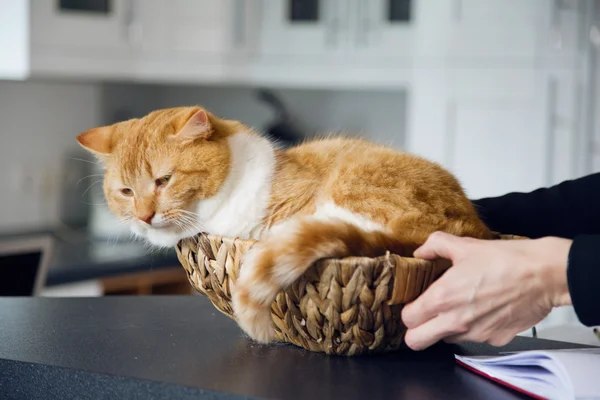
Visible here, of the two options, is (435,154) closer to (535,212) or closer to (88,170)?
(88,170)

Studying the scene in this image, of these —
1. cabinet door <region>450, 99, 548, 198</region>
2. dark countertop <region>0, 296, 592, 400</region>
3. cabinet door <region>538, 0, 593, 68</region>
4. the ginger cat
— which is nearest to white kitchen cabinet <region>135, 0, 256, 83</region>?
cabinet door <region>450, 99, 548, 198</region>

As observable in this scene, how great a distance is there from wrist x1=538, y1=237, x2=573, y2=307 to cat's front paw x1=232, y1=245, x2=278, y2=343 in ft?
0.93

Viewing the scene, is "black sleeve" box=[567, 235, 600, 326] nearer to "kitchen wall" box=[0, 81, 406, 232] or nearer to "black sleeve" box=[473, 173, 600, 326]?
"black sleeve" box=[473, 173, 600, 326]

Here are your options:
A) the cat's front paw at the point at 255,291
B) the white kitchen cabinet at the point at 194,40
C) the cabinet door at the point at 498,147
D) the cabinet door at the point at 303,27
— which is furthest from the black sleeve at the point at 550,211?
the white kitchen cabinet at the point at 194,40

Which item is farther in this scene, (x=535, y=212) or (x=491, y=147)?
(x=491, y=147)

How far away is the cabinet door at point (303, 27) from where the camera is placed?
346cm

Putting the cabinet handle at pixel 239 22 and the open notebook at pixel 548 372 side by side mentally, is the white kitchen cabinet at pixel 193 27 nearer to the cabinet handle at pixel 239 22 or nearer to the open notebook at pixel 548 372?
the cabinet handle at pixel 239 22

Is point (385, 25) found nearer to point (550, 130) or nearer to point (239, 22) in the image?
point (239, 22)

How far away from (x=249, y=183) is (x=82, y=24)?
225 cm

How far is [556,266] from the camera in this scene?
802 mm

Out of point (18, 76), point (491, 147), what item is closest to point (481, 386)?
point (491, 147)

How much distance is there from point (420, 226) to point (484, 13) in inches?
93.1

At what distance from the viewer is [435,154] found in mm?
3256

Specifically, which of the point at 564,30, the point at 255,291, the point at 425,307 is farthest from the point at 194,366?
the point at 564,30
